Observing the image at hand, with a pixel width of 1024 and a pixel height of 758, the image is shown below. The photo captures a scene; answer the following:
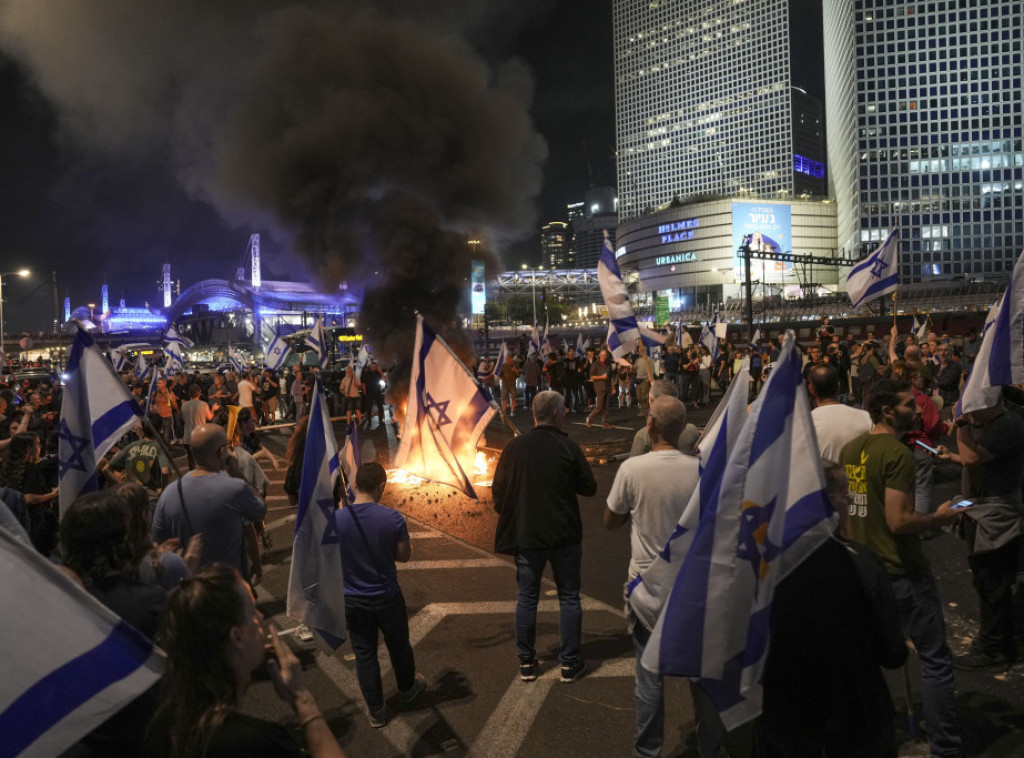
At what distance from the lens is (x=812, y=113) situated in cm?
12838

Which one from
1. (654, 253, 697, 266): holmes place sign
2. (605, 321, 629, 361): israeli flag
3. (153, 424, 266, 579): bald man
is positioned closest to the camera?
(153, 424, 266, 579): bald man

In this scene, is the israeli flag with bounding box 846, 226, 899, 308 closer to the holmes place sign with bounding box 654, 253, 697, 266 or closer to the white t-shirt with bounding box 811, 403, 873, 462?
the white t-shirt with bounding box 811, 403, 873, 462

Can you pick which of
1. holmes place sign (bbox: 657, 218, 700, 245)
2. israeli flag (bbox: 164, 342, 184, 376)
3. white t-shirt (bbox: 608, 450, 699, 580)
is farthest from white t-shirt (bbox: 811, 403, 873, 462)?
holmes place sign (bbox: 657, 218, 700, 245)

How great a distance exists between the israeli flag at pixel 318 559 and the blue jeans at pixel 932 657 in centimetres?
268

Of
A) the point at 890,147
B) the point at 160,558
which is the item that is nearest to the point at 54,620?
the point at 160,558

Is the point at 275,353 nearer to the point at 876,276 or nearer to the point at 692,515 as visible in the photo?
the point at 876,276

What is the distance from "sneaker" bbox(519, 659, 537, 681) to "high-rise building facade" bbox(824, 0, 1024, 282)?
105004 millimetres

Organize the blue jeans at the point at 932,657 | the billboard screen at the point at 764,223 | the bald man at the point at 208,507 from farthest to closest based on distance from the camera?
the billboard screen at the point at 764,223 < the bald man at the point at 208,507 < the blue jeans at the point at 932,657

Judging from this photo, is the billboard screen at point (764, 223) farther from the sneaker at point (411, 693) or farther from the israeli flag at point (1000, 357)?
the sneaker at point (411, 693)

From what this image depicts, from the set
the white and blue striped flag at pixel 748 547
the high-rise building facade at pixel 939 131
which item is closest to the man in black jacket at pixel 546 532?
the white and blue striped flag at pixel 748 547

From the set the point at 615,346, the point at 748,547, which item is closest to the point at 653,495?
the point at 748,547

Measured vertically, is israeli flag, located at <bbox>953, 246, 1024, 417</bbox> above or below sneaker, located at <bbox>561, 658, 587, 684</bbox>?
above

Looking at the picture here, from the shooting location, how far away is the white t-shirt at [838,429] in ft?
13.5

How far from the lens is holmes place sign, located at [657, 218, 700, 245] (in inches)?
4387
